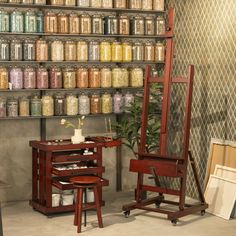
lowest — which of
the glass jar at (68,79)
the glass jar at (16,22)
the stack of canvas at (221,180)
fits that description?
the stack of canvas at (221,180)

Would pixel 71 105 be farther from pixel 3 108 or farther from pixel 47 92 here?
pixel 3 108

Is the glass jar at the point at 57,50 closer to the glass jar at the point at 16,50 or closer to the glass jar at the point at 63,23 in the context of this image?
the glass jar at the point at 63,23

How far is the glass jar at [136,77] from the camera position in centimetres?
691

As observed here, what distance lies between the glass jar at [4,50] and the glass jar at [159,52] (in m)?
1.88

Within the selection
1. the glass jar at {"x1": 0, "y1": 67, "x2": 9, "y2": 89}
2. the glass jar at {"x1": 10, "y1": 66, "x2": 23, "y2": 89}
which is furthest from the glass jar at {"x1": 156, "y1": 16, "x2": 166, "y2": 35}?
the glass jar at {"x1": 0, "y1": 67, "x2": 9, "y2": 89}

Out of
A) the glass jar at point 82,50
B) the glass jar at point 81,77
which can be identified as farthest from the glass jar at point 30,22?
the glass jar at point 81,77

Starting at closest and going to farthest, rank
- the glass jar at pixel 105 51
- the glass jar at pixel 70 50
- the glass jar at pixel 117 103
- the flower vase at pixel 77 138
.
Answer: the flower vase at pixel 77 138 < the glass jar at pixel 70 50 < the glass jar at pixel 105 51 < the glass jar at pixel 117 103

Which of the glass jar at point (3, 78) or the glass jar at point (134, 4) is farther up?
the glass jar at point (134, 4)

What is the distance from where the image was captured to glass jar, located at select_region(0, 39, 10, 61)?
6.22 m

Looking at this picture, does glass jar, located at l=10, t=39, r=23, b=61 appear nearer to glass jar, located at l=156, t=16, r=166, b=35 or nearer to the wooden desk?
the wooden desk

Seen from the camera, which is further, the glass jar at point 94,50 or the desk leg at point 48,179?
the glass jar at point 94,50

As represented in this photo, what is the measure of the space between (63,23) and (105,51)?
619 mm

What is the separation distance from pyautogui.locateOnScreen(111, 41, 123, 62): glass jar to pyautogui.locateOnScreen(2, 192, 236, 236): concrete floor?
1.81 meters

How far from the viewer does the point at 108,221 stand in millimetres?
5750
